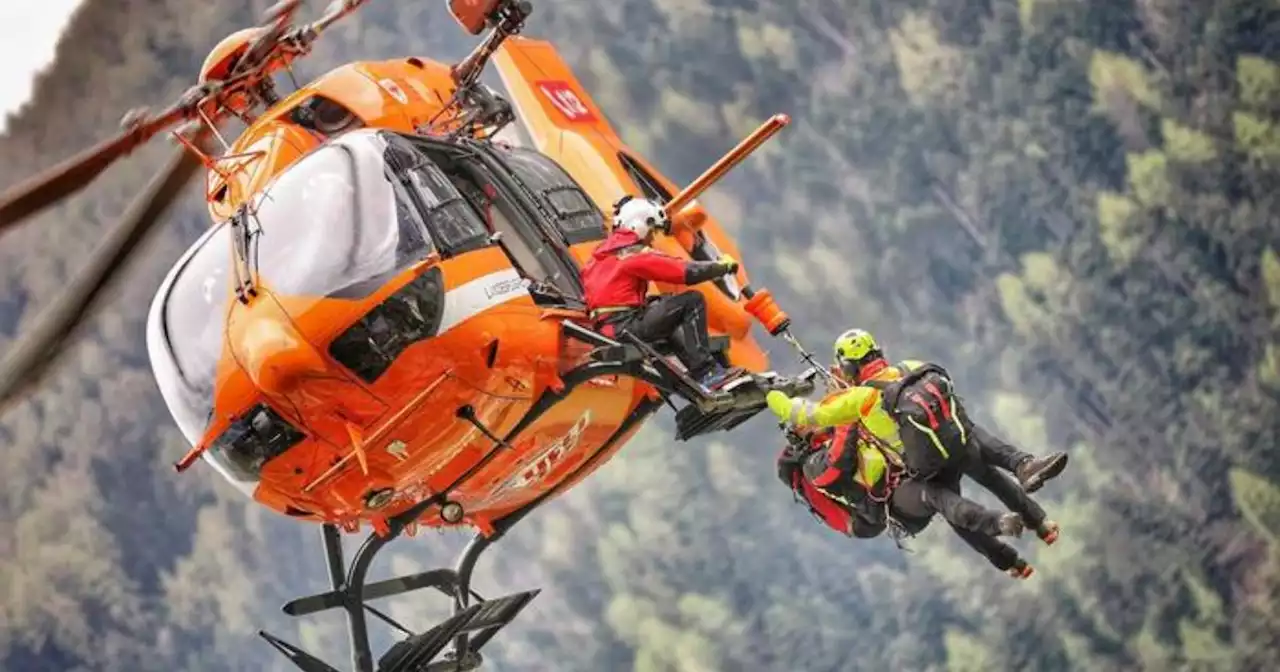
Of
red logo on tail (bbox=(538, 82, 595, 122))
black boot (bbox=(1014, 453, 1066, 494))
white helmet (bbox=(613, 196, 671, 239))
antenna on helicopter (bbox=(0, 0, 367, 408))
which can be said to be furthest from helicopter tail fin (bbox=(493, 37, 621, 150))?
black boot (bbox=(1014, 453, 1066, 494))

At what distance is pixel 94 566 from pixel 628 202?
609 cm

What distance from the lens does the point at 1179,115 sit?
27.0 feet

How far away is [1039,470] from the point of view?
16.9ft

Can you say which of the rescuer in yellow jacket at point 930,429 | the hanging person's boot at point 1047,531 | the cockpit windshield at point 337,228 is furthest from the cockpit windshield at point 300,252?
the hanging person's boot at point 1047,531

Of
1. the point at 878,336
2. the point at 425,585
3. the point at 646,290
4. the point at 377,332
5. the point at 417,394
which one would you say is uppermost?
the point at 377,332

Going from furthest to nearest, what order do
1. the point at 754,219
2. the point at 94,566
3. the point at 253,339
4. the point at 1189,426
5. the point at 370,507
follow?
the point at 94,566 → the point at 754,219 → the point at 1189,426 → the point at 370,507 → the point at 253,339

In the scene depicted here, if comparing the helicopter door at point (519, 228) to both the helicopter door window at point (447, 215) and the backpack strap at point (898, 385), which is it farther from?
the backpack strap at point (898, 385)

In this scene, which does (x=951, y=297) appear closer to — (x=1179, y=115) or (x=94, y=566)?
(x=1179, y=115)

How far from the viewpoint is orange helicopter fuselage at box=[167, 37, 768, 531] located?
16.0ft

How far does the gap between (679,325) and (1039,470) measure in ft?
4.31

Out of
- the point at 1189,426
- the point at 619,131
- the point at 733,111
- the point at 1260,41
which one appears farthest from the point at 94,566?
the point at 1260,41

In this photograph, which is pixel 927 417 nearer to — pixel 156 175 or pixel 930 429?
pixel 930 429

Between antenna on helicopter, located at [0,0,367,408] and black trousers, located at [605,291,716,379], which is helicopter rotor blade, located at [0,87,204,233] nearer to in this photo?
antenna on helicopter, located at [0,0,367,408]

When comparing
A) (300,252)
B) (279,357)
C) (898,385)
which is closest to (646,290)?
(898,385)
